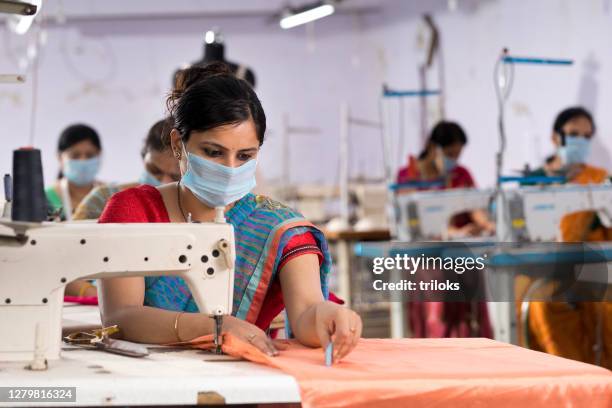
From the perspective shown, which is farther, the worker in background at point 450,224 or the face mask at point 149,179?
the worker in background at point 450,224

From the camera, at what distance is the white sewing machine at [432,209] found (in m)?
4.75

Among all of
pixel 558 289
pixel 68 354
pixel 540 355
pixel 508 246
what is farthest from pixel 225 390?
pixel 558 289

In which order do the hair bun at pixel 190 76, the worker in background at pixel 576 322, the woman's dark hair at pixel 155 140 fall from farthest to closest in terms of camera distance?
the worker in background at pixel 576 322
the woman's dark hair at pixel 155 140
the hair bun at pixel 190 76

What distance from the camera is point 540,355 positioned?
1806 millimetres

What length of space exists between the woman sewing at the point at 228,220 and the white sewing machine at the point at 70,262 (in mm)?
137

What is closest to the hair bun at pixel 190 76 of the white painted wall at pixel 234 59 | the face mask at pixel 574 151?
the face mask at pixel 574 151

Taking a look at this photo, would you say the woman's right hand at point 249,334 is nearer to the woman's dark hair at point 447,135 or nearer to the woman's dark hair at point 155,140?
the woman's dark hair at point 155,140

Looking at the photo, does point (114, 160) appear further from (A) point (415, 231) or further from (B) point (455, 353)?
(B) point (455, 353)

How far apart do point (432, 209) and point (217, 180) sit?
121 inches

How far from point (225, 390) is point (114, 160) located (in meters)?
8.17

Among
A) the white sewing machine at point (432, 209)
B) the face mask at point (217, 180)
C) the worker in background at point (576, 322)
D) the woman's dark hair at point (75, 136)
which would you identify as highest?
the woman's dark hair at point (75, 136)

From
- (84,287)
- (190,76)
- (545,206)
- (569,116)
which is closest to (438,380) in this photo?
(190,76)

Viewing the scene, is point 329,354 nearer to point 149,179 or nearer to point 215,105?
point 215,105

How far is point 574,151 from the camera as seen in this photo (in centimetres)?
527
